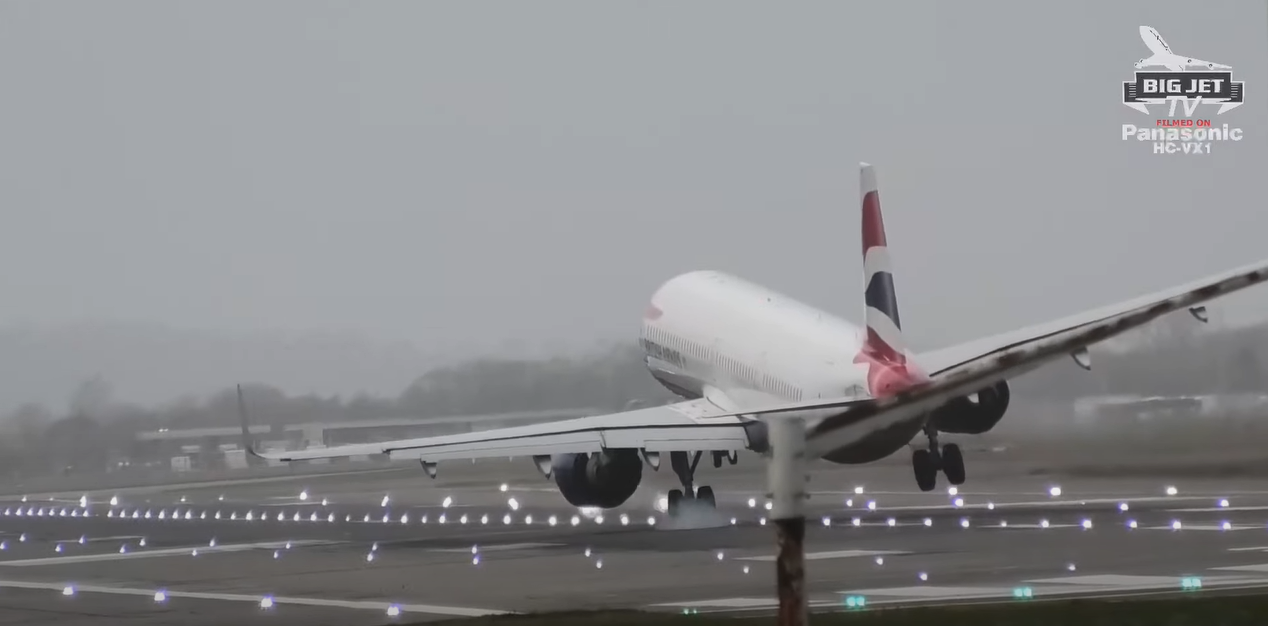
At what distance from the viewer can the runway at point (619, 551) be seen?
2486 cm

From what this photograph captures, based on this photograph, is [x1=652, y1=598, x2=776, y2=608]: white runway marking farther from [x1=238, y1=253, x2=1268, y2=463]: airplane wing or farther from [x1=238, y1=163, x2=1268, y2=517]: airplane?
[x1=238, y1=163, x2=1268, y2=517]: airplane

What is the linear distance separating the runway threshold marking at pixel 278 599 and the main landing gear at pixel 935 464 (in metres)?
16.4

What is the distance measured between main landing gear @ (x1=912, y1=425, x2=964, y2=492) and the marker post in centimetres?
3056

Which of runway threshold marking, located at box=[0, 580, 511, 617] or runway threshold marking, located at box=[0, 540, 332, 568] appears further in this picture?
runway threshold marking, located at box=[0, 540, 332, 568]

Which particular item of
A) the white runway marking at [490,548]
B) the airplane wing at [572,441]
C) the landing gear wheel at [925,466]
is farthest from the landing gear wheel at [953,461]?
the white runway marking at [490,548]

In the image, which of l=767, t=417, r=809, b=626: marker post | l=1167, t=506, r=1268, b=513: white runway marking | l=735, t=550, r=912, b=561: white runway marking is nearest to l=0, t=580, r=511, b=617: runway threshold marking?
l=735, t=550, r=912, b=561: white runway marking

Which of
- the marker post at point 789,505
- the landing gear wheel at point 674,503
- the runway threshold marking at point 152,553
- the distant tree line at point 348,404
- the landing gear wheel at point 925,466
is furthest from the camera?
the distant tree line at point 348,404

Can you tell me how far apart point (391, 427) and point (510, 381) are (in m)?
4.86

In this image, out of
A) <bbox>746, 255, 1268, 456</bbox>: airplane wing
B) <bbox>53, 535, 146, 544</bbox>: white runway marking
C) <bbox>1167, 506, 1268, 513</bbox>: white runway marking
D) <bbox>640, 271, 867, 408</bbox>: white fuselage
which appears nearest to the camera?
<bbox>746, 255, 1268, 456</bbox>: airplane wing

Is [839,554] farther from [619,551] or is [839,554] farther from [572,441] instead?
[572,441]

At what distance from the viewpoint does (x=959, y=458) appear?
134 ft

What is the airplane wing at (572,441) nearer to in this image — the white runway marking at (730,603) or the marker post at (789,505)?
the white runway marking at (730,603)

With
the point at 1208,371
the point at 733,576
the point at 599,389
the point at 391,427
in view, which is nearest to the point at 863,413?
the point at 733,576

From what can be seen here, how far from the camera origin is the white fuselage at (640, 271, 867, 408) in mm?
42625
